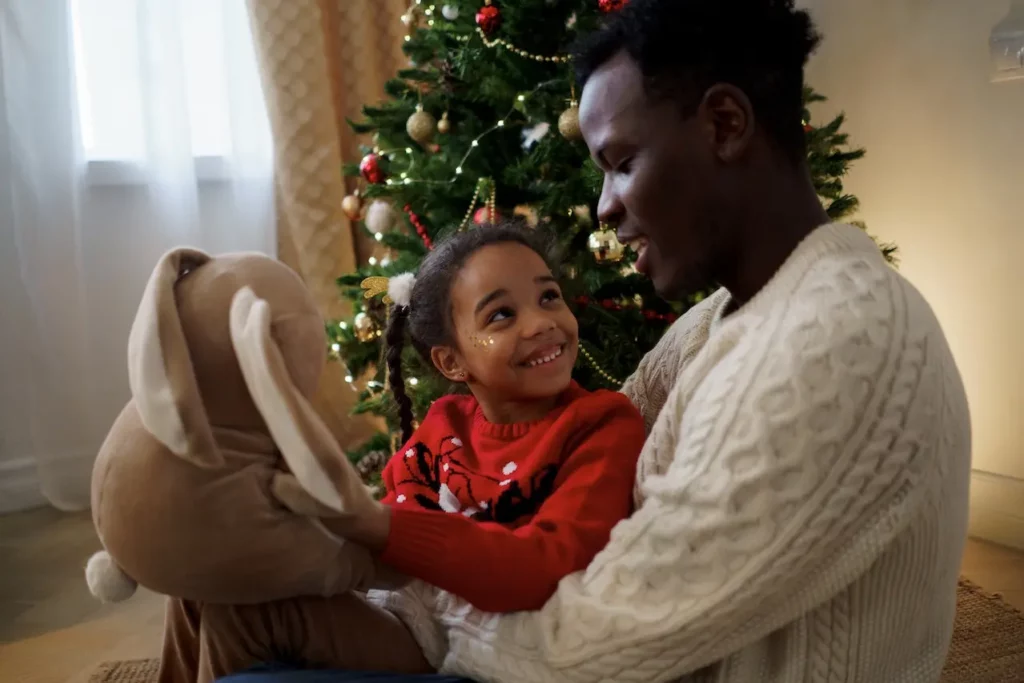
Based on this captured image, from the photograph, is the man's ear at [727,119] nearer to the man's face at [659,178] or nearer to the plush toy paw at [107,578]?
the man's face at [659,178]

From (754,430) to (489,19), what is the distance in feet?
4.34

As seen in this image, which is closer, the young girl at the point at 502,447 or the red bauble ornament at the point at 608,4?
the young girl at the point at 502,447

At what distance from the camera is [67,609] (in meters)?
2.01

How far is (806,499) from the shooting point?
2.24 feet

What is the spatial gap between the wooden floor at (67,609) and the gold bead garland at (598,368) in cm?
102

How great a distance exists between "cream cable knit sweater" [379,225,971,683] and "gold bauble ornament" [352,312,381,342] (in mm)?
1287

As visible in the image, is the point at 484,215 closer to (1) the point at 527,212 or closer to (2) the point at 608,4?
(1) the point at 527,212

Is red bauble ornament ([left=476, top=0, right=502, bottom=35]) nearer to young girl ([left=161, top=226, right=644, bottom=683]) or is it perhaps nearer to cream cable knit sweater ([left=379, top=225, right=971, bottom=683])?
young girl ([left=161, top=226, right=644, bottom=683])

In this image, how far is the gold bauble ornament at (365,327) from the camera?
203cm

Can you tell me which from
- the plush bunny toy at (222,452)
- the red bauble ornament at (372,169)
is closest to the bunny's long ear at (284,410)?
the plush bunny toy at (222,452)

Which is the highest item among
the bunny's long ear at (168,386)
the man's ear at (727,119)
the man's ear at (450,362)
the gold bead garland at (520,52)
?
the gold bead garland at (520,52)

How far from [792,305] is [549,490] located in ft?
1.19

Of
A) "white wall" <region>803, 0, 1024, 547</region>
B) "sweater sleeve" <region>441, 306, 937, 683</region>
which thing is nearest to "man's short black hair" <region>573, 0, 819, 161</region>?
"sweater sleeve" <region>441, 306, 937, 683</region>

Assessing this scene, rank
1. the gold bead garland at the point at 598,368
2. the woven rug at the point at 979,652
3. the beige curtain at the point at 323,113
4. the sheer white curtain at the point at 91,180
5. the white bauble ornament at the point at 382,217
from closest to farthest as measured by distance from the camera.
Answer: the woven rug at the point at 979,652
the gold bead garland at the point at 598,368
the white bauble ornament at the point at 382,217
the sheer white curtain at the point at 91,180
the beige curtain at the point at 323,113
